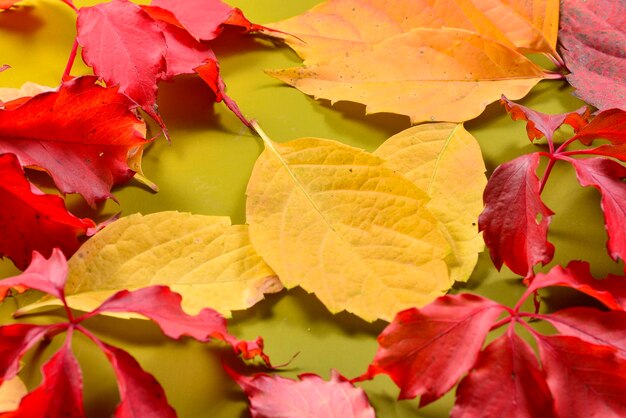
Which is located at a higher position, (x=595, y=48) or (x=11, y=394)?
(x=595, y=48)

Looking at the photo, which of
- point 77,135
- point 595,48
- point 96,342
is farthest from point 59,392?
point 595,48

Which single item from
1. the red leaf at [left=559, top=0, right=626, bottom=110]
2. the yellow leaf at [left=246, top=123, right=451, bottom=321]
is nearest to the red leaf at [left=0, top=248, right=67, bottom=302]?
the yellow leaf at [left=246, top=123, right=451, bottom=321]

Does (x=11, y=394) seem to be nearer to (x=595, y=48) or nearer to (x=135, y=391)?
(x=135, y=391)

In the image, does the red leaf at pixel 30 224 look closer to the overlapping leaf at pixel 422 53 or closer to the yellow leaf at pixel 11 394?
the yellow leaf at pixel 11 394

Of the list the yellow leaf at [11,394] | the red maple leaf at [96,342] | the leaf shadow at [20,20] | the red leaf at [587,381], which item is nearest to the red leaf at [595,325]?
the red leaf at [587,381]

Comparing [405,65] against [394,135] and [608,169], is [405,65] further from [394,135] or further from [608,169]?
[608,169]
